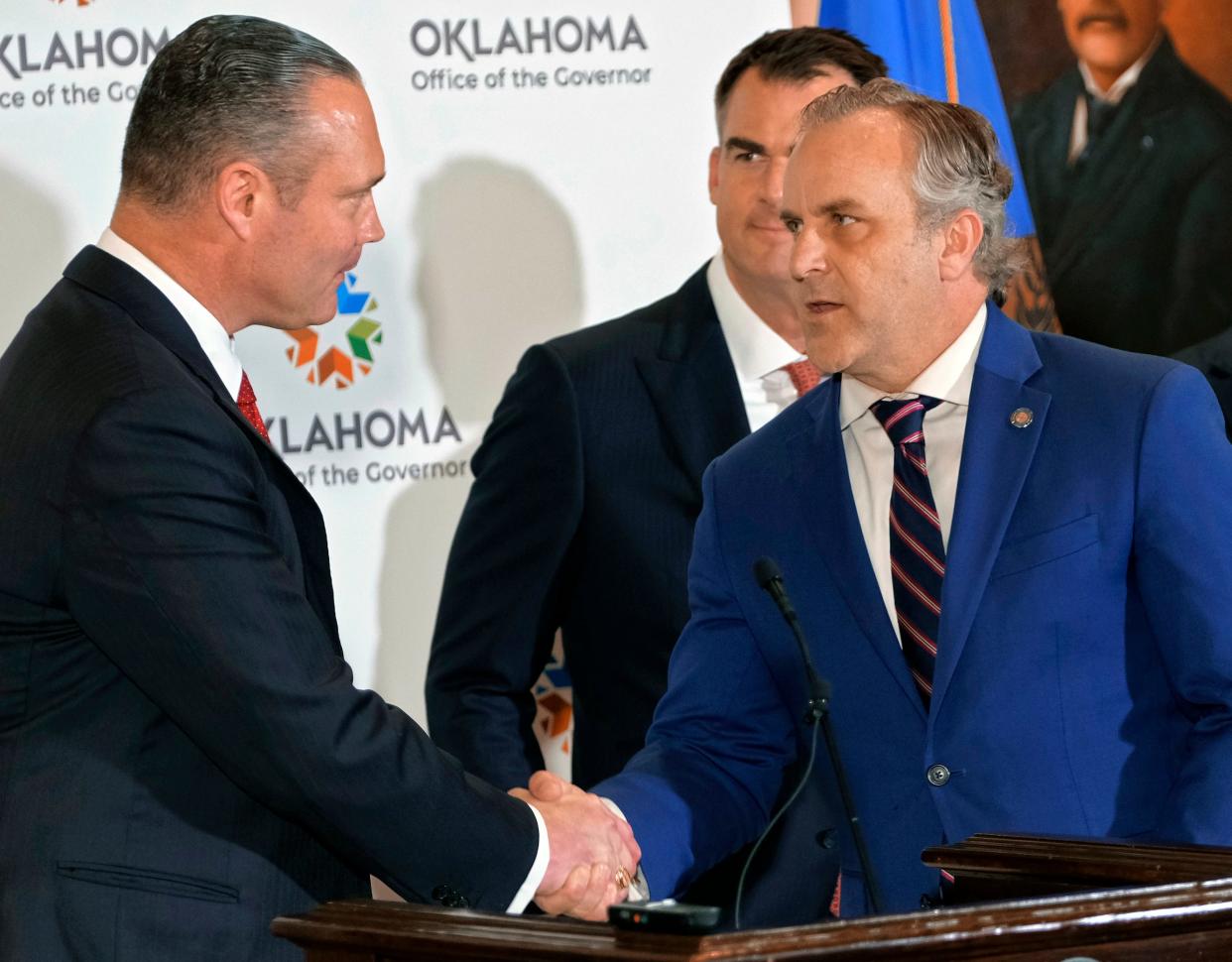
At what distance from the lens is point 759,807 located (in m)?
2.83

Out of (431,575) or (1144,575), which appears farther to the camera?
(431,575)

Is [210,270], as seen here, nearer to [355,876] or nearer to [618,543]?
[355,876]

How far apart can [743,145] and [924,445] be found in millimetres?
1133

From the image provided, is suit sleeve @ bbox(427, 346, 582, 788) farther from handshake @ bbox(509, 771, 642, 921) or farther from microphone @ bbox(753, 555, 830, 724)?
microphone @ bbox(753, 555, 830, 724)

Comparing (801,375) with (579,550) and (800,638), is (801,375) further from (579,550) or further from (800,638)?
(800,638)

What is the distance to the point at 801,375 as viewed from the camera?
354cm

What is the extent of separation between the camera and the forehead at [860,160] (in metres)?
2.69

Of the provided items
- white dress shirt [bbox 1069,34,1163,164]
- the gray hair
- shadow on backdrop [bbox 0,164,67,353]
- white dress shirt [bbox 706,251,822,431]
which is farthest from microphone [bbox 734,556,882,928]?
white dress shirt [bbox 1069,34,1163,164]

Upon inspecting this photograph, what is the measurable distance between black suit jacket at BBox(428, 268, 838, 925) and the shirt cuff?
0.81 metres

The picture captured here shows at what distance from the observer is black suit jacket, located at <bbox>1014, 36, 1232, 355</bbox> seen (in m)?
4.29

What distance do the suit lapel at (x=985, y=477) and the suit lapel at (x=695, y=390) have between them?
0.89m

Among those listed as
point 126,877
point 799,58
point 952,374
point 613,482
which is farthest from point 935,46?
point 126,877

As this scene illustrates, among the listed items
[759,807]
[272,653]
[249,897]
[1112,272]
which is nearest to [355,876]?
[249,897]

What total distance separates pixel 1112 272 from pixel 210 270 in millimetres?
2644
